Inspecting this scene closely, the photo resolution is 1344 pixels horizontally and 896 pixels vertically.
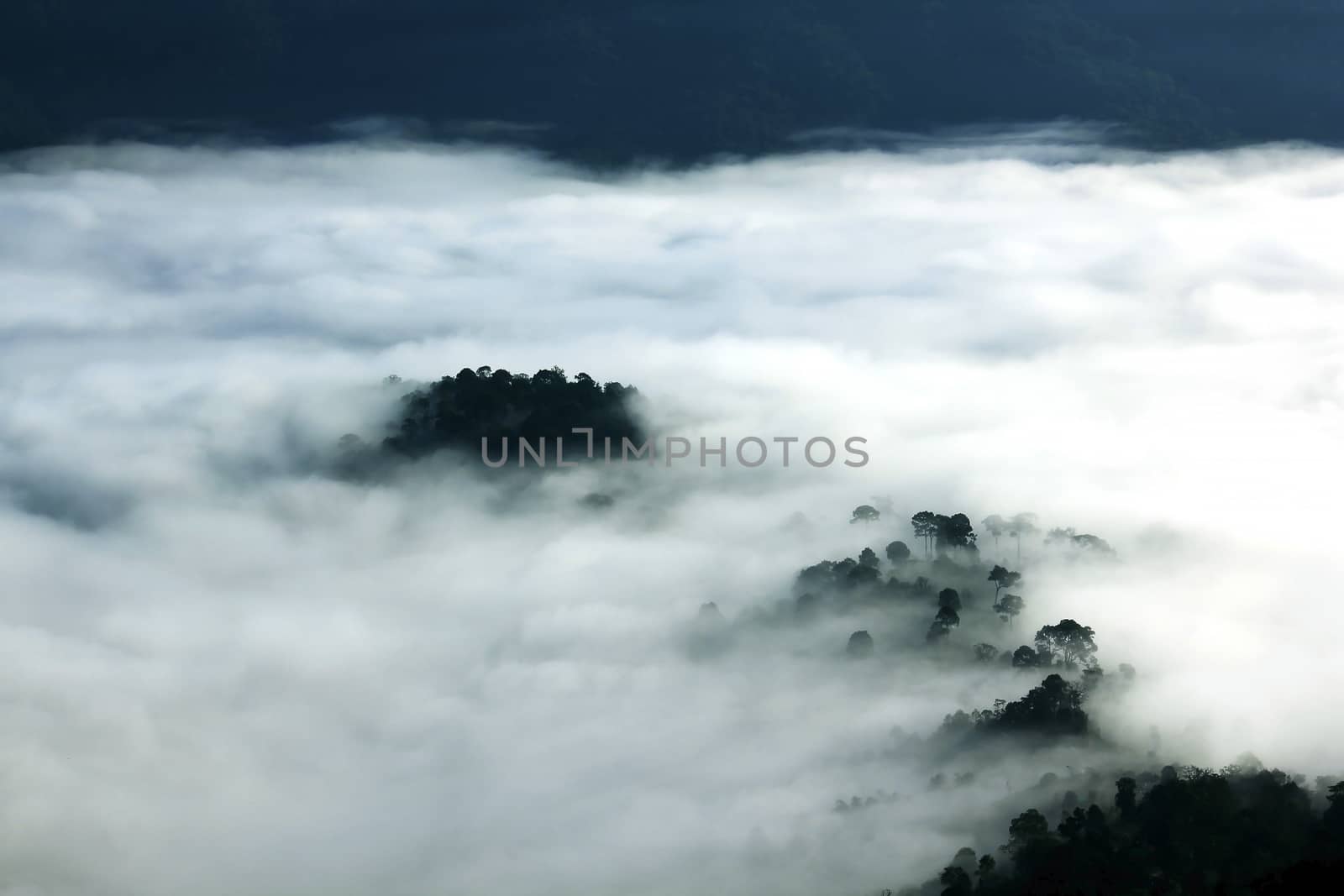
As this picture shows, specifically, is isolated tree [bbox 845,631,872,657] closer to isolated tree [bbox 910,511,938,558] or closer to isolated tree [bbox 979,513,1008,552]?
isolated tree [bbox 910,511,938,558]

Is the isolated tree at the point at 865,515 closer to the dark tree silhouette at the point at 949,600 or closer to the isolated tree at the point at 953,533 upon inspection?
the isolated tree at the point at 953,533

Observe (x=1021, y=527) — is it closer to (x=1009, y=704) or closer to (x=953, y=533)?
(x=953, y=533)

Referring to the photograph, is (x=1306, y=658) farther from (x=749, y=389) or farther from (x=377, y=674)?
(x=749, y=389)

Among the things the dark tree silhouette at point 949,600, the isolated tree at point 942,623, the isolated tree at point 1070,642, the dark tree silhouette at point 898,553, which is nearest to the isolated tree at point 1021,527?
the dark tree silhouette at point 898,553

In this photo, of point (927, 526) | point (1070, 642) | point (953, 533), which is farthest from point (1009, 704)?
point (927, 526)

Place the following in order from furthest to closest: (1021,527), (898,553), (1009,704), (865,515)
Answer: (865,515) < (1021,527) < (898,553) < (1009,704)

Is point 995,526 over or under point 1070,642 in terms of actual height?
over

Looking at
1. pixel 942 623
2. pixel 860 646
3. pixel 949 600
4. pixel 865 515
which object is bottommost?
pixel 860 646
